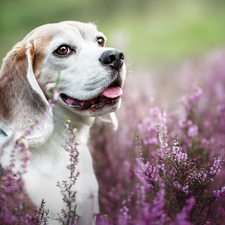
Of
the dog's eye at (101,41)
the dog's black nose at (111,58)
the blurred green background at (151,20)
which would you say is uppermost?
the blurred green background at (151,20)

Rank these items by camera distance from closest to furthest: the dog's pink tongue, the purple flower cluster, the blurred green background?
the purple flower cluster → the dog's pink tongue → the blurred green background

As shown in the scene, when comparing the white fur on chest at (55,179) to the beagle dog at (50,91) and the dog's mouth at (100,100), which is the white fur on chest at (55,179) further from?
the dog's mouth at (100,100)

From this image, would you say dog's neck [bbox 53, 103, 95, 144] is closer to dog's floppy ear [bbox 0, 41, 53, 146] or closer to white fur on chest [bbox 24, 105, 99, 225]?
white fur on chest [bbox 24, 105, 99, 225]

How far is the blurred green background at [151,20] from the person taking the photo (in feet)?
25.0

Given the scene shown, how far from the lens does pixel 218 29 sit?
318 inches

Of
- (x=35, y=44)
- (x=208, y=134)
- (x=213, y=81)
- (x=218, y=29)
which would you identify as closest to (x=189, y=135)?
(x=208, y=134)

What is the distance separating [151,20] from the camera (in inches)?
336

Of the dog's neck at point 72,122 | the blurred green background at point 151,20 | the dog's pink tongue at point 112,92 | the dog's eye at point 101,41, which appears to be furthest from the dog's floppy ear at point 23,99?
the blurred green background at point 151,20

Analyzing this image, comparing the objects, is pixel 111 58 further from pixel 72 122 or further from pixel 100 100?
pixel 72 122

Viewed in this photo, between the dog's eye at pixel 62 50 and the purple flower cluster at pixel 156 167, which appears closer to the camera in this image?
the purple flower cluster at pixel 156 167

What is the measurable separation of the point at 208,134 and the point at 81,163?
1716 mm

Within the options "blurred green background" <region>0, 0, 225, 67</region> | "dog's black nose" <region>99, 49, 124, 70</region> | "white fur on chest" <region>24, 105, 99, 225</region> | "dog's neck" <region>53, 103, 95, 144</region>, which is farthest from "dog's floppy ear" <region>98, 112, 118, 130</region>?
"blurred green background" <region>0, 0, 225, 67</region>

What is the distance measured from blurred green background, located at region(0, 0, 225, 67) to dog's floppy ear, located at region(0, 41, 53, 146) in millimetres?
6106

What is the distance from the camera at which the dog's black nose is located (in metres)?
1.64
